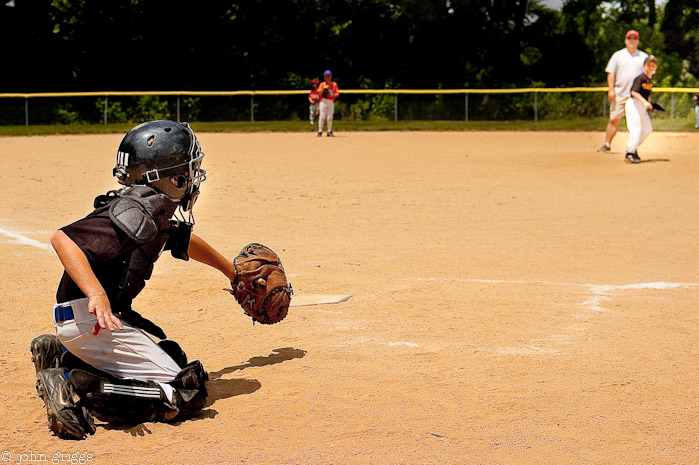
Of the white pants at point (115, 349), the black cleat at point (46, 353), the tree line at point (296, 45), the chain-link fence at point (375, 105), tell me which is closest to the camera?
the white pants at point (115, 349)

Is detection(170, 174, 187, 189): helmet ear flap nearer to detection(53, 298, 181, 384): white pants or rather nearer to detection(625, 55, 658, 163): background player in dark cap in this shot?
detection(53, 298, 181, 384): white pants

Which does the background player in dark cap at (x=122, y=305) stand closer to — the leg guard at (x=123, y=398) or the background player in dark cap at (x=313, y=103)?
the leg guard at (x=123, y=398)

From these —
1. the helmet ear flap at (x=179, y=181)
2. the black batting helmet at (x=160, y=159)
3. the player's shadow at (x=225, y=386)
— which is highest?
the black batting helmet at (x=160, y=159)

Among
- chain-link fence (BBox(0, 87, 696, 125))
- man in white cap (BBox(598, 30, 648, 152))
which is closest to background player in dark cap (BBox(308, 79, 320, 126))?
chain-link fence (BBox(0, 87, 696, 125))

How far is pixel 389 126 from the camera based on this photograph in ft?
98.3

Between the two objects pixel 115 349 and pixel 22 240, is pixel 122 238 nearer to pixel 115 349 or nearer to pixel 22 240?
pixel 115 349

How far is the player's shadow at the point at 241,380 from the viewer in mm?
4637

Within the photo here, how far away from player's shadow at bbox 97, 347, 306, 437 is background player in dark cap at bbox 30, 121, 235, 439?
0.06 meters

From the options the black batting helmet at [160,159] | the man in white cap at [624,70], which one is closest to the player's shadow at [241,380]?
the black batting helmet at [160,159]

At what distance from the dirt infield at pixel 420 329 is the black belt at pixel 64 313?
18.5 inches

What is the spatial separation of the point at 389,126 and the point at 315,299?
2365 cm

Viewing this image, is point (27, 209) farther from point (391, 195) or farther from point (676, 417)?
point (676, 417)

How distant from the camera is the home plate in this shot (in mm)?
6562

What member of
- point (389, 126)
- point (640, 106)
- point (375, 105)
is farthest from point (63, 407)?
point (375, 105)
